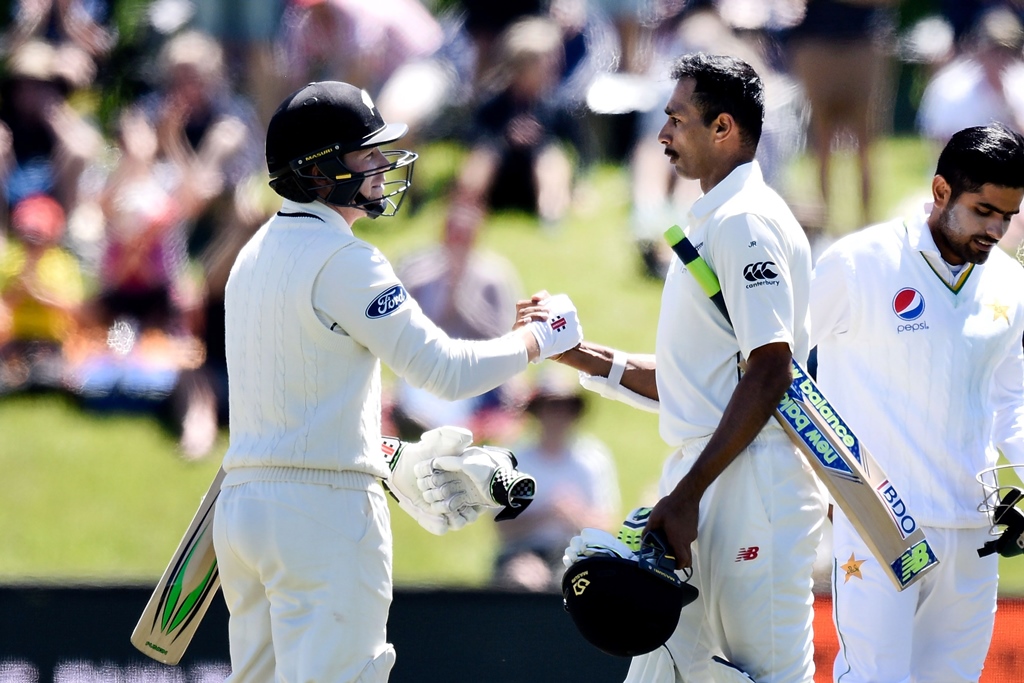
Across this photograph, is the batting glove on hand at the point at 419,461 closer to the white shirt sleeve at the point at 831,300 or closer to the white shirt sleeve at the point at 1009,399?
the white shirt sleeve at the point at 831,300

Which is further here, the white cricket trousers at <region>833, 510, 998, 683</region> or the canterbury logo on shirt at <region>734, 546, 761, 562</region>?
the white cricket trousers at <region>833, 510, 998, 683</region>

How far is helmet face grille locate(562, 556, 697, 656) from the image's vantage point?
117 inches

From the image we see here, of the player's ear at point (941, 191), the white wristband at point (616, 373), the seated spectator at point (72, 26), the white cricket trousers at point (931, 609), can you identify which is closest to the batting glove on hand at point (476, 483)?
the white wristband at point (616, 373)

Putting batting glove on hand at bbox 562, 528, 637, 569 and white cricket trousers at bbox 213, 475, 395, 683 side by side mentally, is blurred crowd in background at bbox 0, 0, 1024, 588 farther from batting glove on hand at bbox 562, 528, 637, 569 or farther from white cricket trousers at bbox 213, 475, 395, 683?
white cricket trousers at bbox 213, 475, 395, 683

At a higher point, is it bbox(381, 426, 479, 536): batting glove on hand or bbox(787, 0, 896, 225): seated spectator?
bbox(787, 0, 896, 225): seated spectator

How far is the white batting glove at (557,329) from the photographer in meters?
3.35

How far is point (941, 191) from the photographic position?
141 inches

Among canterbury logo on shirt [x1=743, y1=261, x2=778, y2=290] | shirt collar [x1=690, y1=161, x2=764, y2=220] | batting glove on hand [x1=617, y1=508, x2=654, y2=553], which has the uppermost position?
shirt collar [x1=690, y1=161, x2=764, y2=220]

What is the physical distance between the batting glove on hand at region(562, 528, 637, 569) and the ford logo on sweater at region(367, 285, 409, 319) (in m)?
0.68

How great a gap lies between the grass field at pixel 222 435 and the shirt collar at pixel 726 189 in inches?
143

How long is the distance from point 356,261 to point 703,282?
799 millimetres

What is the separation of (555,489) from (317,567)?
3.53 m

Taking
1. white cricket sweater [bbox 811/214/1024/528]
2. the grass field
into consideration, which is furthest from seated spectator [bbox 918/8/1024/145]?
white cricket sweater [bbox 811/214/1024/528]

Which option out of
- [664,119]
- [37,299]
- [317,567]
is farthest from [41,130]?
[317,567]
